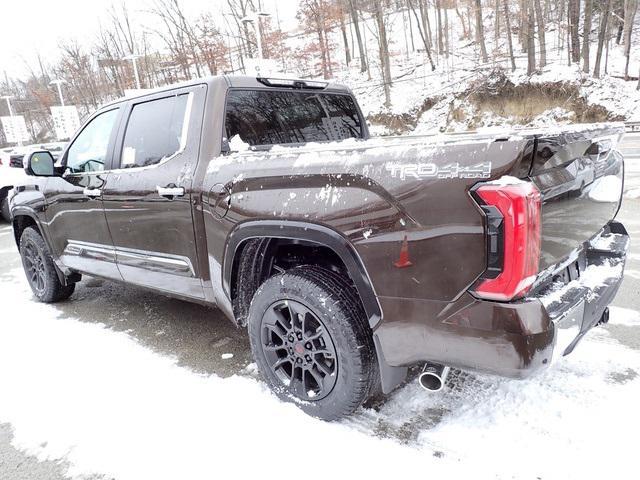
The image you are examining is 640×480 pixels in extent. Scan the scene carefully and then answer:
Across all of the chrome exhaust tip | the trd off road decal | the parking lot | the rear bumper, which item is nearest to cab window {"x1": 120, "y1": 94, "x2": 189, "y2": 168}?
the parking lot

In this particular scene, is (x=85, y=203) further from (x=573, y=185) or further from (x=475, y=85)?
(x=475, y=85)

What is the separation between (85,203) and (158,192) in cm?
113

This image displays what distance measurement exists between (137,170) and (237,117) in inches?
32.7

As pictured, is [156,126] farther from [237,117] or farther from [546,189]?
[546,189]

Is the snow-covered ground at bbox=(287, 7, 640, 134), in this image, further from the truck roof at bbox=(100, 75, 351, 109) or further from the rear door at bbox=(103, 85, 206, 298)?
the rear door at bbox=(103, 85, 206, 298)

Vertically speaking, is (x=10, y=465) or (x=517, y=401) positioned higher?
(x=10, y=465)

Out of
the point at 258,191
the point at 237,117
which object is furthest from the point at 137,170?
the point at 258,191

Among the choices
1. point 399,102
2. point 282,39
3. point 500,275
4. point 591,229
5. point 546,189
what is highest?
point 282,39

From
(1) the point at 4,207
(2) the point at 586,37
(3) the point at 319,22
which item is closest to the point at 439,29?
(3) the point at 319,22

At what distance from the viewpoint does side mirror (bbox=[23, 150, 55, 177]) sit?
3787mm

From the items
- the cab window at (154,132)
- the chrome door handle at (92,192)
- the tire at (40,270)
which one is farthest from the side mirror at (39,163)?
the tire at (40,270)

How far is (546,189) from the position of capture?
1.80 metres

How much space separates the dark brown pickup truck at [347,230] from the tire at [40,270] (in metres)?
1.17

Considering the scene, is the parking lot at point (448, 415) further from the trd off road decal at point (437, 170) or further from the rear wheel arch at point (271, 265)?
the trd off road decal at point (437, 170)
